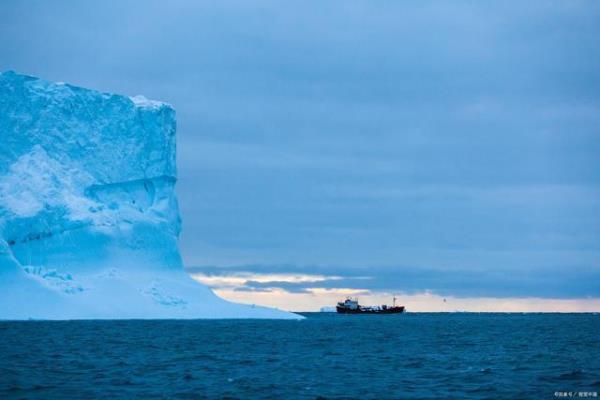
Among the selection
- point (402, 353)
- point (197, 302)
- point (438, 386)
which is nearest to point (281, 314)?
point (197, 302)

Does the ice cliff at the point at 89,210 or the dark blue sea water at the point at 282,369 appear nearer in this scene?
the dark blue sea water at the point at 282,369

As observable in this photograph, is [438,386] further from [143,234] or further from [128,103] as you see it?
[128,103]

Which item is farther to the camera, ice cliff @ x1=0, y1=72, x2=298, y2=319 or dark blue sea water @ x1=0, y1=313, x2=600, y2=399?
ice cliff @ x1=0, y1=72, x2=298, y2=319

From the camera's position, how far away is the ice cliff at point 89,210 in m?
49.8

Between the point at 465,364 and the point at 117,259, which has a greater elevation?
the point at 117,259

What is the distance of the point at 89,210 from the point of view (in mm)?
53375

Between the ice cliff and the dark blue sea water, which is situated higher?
the ice cliff

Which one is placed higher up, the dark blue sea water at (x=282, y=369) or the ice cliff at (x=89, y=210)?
the ice cliff at (x=89, y=210)

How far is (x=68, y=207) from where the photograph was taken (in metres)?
51.9

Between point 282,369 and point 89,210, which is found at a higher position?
point 89,210

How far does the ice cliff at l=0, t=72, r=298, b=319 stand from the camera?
163 feet

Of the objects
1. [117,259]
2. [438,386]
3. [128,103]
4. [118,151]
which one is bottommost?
[438,386]

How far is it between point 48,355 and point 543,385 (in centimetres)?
1774

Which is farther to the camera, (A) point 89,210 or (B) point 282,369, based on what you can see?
(A) point 89,210
